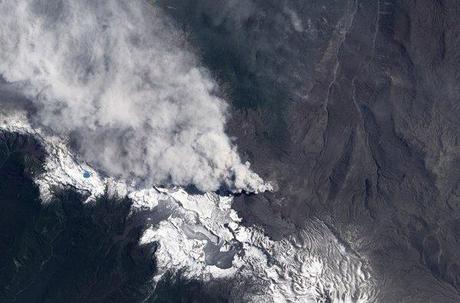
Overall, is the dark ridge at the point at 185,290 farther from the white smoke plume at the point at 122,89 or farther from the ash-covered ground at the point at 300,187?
the white smoke plume at the point at 122,89

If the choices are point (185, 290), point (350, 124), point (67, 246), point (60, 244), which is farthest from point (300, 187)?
point (60, 244)

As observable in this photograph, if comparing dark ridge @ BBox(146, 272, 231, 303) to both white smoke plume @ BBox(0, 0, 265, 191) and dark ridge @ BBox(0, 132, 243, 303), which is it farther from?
white smoke plume @ BBox(0, 0, 265, 191)

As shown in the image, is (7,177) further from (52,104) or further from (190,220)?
(190,220)

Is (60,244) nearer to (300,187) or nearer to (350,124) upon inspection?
(300,187)

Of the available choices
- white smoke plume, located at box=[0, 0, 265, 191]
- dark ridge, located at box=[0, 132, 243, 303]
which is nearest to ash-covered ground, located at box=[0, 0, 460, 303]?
dark ridge, located at box=[0, 132, 243, 303]

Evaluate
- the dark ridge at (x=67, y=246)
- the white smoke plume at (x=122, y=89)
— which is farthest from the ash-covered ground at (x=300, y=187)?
the white smoke plume at (x=122, y=89)

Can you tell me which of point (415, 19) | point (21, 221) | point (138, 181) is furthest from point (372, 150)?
point (21, 221)

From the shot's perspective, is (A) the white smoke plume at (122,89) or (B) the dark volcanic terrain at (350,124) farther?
(B) the dark volcanic terrain at (350,124)
